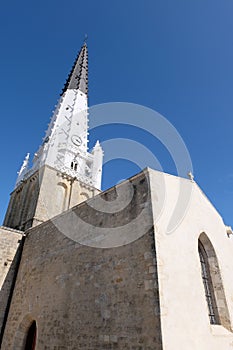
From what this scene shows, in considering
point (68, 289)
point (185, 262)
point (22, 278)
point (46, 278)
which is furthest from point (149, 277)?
point (22, 278)

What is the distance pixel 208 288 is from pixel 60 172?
12.7 metres

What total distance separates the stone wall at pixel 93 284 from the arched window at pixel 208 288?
265 centimetres

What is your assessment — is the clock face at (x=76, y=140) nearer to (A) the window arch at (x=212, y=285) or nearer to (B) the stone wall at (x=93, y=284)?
(B) the stone wall at (x=93, y=284)

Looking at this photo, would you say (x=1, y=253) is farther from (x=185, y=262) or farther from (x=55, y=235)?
(x=185, y=262)

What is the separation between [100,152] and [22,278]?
14383mm

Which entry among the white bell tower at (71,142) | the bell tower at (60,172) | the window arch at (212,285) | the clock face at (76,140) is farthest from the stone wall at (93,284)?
the clock face at (76,140)

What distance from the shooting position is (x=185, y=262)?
20.4 feet

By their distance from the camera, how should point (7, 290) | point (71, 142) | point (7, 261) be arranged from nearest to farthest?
point (7, 290) < point (7, 261) < point (71, 142)

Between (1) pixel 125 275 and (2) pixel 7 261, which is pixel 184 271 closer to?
(1) pixel 125 275

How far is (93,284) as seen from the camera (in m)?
6.41

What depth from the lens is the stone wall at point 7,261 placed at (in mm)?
9020

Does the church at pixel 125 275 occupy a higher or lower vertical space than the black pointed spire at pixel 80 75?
lower

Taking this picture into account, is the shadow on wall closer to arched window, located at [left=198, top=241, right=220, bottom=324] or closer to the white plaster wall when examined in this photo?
the white plaster wall

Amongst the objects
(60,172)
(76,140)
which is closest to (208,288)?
(60,172)
